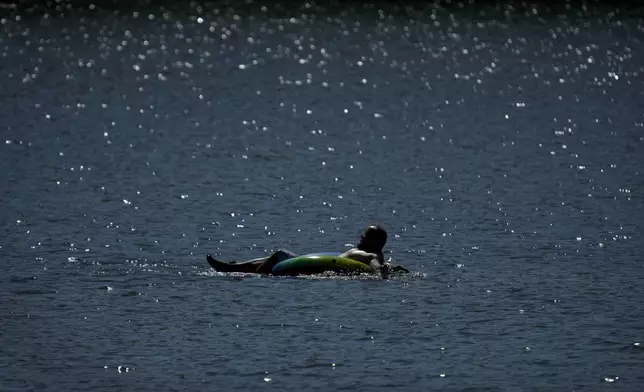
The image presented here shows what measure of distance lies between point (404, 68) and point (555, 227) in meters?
59.9

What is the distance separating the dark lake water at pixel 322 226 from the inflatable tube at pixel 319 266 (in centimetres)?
23

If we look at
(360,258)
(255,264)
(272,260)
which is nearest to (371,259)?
(360,258)

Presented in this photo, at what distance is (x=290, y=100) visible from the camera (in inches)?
3019

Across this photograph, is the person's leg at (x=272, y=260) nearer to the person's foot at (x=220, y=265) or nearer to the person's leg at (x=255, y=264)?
the person's leg at (x=255, y=264)

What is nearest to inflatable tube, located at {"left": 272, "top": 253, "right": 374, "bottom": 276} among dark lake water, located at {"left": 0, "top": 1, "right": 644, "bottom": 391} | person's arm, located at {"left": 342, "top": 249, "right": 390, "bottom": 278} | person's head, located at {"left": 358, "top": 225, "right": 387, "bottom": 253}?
person's arm, located at {"left": 342, "top": 249, "right": 390, "bottom": 278}

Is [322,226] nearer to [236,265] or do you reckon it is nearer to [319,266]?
[236,265]

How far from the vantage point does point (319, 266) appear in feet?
97.7

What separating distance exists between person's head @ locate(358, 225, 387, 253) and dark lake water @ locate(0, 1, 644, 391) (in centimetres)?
72

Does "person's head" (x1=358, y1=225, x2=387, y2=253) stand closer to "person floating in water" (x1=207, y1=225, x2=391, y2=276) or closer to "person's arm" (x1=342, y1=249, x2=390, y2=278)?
"person floating in water" (x1=207, y1=225, x2=391, y2=276)

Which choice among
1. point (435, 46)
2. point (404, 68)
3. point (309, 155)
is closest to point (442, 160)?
point (309, 155)

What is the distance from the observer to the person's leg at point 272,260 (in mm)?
29922

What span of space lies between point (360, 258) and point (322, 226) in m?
7.00

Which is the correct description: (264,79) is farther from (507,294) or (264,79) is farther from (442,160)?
(507,294)

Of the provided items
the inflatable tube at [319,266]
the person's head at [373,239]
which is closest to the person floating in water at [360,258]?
the person's head at [373,239]
